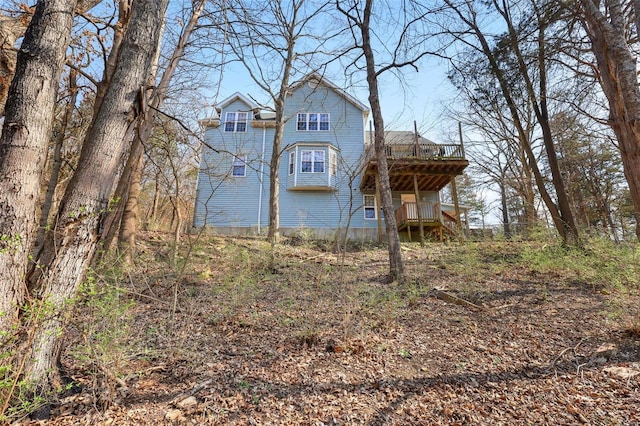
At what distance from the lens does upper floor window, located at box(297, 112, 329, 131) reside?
597 inches

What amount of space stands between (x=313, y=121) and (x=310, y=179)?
3.59 metres

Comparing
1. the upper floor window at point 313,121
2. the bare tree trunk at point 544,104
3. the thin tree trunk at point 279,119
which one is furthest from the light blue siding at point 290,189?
the bare tree trunk at point 544,104

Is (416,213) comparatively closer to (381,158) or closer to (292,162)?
(292,162)

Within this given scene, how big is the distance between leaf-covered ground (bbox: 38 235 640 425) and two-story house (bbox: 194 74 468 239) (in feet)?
27.3

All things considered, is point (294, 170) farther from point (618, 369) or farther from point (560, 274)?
point (618, 369)

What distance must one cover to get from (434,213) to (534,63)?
258 inches

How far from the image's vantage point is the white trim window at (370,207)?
14.1 meters

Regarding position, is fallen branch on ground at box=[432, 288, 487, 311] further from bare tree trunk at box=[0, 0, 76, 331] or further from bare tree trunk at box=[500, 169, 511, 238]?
bare tree trunk at box=[500, 169, 511, 238]

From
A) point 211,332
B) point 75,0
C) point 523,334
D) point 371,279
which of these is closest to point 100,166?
point 75,0

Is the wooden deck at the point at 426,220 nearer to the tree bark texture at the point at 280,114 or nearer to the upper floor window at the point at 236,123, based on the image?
the tree bark texture at the point at 280,114

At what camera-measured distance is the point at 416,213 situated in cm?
1222

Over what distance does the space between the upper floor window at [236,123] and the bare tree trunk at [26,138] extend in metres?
13.4

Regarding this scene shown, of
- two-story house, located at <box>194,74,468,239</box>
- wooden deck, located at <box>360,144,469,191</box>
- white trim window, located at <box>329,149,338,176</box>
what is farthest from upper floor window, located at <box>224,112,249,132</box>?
wooden deck, located at <box>360,144,469,191</box>

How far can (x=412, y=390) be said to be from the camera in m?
2.28
